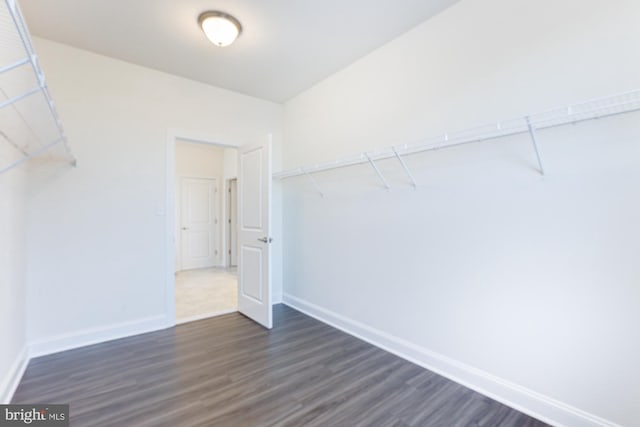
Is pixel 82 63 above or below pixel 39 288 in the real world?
above

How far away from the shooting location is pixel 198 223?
6605 mm

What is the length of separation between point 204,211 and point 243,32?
490 cm

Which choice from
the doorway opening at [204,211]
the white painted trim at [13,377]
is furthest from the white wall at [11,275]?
the doorway opening at [204,211]

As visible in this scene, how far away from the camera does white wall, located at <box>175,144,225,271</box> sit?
6.28 m

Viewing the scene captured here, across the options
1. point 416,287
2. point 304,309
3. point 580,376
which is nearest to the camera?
point 580,376

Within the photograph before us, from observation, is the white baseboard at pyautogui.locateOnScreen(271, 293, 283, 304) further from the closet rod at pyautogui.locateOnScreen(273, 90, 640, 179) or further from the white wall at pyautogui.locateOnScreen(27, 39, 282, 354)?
the closet rod at pyautogui.locateOnScreen(273, 90, 640, 179)

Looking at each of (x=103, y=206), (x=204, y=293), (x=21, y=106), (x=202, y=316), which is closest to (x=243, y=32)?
(x=21, y=106)

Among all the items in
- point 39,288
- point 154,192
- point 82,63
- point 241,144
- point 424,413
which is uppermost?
point 82,63

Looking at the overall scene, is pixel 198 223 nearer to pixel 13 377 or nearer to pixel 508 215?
pixel 13 377

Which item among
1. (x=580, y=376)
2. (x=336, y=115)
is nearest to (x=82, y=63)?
(x=336, y=115)

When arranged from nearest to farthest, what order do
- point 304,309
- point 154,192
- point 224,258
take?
point 154,192 < point 304,309 < point 224,258

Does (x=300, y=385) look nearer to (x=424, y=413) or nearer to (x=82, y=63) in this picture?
(x=424, y=413)

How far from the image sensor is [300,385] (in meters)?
2.09

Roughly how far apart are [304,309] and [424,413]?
2.01 metres
